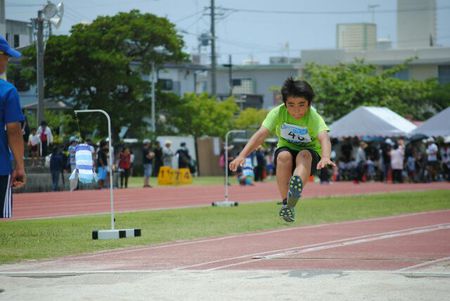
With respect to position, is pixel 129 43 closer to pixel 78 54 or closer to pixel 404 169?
pixel 78 54

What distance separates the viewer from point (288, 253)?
12.4 metres

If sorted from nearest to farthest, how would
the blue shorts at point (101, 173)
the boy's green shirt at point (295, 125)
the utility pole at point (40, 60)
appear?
the boy's green shirt at point (295, 125)
the utility pole at point (40, 60)
the blue shorts at point (101, 173)

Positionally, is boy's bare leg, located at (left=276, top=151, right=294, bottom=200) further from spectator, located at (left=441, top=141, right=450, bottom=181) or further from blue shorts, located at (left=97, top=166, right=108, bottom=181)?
spectator, located at (left=441, top=141, right=450, bottom=181)

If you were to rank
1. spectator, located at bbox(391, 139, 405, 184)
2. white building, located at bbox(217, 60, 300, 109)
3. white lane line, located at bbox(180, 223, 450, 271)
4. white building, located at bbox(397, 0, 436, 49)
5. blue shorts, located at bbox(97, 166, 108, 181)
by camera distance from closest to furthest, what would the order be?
white lane line, located at bbox(180, 223, 450, 271) → blue shorts, located at bbox(97, 166, 108, 181) → spectator, located at bbox(391, 139, 405, 184) → white building, located at bbox(397, 0, 436, 49) → white building, located at bbox(217, 60, 300, 109)

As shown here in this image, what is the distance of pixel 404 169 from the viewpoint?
46.3m

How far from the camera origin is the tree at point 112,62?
44.5 metres

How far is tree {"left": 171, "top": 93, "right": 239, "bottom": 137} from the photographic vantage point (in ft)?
225

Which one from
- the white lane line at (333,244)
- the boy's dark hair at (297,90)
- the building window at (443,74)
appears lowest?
the white lane line at (333,244)

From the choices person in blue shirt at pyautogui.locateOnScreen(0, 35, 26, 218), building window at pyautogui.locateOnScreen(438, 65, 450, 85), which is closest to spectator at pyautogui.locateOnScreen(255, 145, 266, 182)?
person in blue shirt at pyautogui.locateOnScreen(0, 35, 26, 218)

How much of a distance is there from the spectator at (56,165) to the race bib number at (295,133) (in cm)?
2013

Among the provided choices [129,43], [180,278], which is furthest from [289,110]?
[129,43]

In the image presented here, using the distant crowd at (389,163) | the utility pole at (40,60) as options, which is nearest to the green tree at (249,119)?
the distant crowd at (389,163)

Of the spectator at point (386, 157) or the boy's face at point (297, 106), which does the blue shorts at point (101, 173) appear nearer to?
the spectator at point (386, 157)

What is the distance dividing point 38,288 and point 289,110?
158 inches
